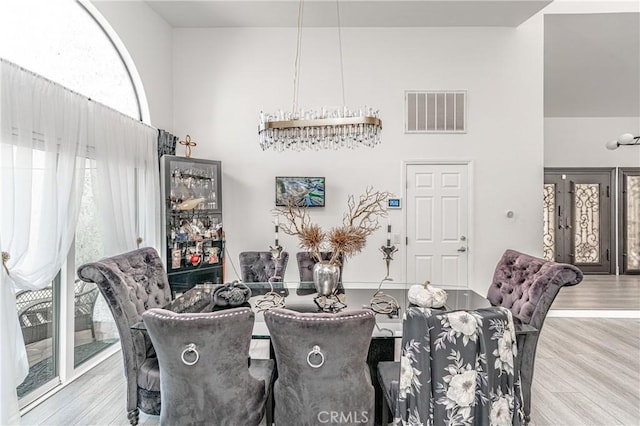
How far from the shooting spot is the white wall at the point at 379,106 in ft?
15.2

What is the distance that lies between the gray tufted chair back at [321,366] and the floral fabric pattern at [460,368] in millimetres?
261

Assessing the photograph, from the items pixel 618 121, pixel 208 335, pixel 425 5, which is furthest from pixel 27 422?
pixel 618 121

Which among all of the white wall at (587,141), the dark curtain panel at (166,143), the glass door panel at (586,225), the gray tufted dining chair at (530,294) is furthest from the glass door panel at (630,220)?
the dark curtain panel at (166,143)

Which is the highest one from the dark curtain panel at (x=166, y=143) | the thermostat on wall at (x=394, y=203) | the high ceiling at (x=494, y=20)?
the high ceiling at (x=494, y=20)

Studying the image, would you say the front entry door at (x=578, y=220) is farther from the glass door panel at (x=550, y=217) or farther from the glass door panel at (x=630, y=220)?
the glass door panel at (x=630, y=220)

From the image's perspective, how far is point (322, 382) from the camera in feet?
5.61

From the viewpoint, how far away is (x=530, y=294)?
232 cm

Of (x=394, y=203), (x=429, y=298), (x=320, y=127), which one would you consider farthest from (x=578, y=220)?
(x=320, y=127)

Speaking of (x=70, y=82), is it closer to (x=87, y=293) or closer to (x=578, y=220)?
(x=87, y=293)

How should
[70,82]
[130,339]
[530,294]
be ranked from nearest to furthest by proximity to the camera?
1. [130,339]
2. [530,294]
3. [70,82]

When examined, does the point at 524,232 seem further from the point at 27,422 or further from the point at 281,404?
the point at 27,422

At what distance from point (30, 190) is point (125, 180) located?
44.5 inches

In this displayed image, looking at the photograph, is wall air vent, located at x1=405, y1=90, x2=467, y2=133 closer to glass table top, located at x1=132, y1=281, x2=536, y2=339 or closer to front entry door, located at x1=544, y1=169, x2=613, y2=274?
glass table top, located at x1=132, y1=281, x2=536, y2=339

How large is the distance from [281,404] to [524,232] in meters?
4.12
